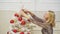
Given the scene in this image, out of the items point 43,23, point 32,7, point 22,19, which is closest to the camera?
point 22,19

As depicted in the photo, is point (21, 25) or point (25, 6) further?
point (25, 6)

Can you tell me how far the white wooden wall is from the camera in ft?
7.86

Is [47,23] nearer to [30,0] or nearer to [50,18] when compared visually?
[50,18]

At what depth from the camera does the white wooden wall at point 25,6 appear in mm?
2396

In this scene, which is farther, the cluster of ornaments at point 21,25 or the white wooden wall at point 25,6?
the white wooden wall at point 25,6

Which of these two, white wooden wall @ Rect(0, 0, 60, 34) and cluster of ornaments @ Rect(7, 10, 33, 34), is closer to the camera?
cluster of ornaments @ Rect(7, 10, 33, 34)

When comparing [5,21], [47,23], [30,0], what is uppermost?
[30,0]

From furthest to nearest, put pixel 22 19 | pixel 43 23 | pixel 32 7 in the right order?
pixel 32 7 < pixel 43 23 < pixel 22 19

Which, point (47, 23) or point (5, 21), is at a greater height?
point (47, 23)

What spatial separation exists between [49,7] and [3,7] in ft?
2.44

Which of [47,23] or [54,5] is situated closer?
[47,23]

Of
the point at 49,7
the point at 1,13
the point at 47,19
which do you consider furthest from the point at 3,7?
the point at 47,19

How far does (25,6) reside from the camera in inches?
94.3

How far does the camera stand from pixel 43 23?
1475mm
